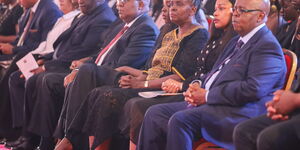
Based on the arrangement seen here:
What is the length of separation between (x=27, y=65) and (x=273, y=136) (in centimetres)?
338

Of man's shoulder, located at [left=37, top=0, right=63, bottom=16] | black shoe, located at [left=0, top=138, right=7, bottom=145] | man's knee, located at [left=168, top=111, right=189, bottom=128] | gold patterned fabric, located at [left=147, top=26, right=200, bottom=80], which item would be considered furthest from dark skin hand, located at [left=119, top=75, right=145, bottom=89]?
man's shoulder, located at [left=37, top=0, right=63, bottom=16]

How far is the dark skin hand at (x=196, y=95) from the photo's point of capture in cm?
363

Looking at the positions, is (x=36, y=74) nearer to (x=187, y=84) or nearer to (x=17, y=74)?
(x=17, y=74)

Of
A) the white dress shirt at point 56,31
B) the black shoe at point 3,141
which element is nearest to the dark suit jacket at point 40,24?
the white dress shirt at point 56,31

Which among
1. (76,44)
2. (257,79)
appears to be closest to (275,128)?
(257,79)

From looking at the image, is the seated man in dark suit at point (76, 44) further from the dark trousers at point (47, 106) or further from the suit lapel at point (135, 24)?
the suit lapel at point (135, 24)

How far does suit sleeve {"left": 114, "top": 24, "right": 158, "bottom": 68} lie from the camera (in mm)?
4730

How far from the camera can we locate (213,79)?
3760mm

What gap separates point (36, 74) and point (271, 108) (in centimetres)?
296

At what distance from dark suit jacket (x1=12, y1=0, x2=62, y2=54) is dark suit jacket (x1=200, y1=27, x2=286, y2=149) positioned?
9.80ft

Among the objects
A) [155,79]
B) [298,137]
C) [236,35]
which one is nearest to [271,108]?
[298,137]

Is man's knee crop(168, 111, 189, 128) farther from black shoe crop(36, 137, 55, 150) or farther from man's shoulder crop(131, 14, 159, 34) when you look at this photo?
black shoe crop(36, 137, 55, 150)

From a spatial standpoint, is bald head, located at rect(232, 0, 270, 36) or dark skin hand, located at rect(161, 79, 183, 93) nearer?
bald head, located at rect(232, 0, 270, 36)

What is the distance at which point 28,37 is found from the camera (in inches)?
245
